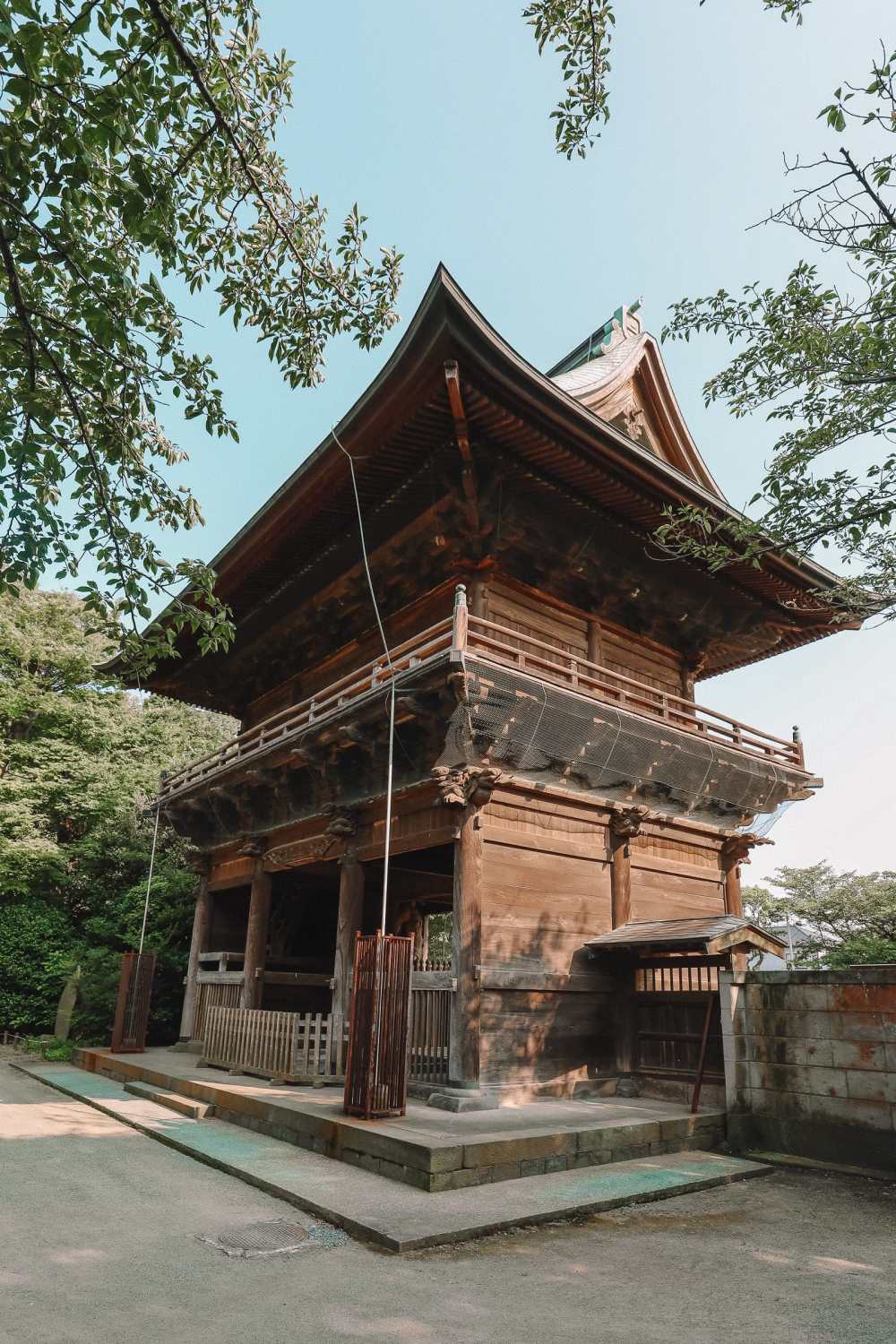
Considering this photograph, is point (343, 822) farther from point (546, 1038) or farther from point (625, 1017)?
point (625, 1017)

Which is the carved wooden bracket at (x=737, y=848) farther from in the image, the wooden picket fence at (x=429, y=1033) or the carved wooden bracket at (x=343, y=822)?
the carved wooden bracket at (x=343, y=822)

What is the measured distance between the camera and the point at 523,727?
1124 cm

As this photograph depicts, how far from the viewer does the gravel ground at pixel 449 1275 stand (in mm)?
4465

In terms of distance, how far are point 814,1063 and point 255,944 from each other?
34.1 ft

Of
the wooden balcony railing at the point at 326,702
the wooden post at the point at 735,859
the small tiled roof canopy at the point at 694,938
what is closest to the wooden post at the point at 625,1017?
the small tiled roof canopy at the point at 694,938

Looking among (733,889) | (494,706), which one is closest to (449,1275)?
(494,706)

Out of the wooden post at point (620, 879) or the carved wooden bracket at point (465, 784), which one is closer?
the carved wooden bracket at point (465, 784)

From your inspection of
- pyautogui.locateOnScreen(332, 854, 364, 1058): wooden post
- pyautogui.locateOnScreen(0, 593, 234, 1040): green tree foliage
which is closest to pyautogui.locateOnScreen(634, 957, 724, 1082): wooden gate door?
pyautogui.locateOnScreen(332, 854, 364, 1058): wooden post

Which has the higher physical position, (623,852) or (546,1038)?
(623,852)

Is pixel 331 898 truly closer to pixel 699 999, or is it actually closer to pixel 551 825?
pixel 551 825

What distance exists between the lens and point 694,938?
9984mm

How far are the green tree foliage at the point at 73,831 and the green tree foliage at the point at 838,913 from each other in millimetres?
16143

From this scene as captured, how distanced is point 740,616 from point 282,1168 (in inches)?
488

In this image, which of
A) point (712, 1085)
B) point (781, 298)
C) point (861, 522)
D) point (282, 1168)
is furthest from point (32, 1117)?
point (781, 298)
